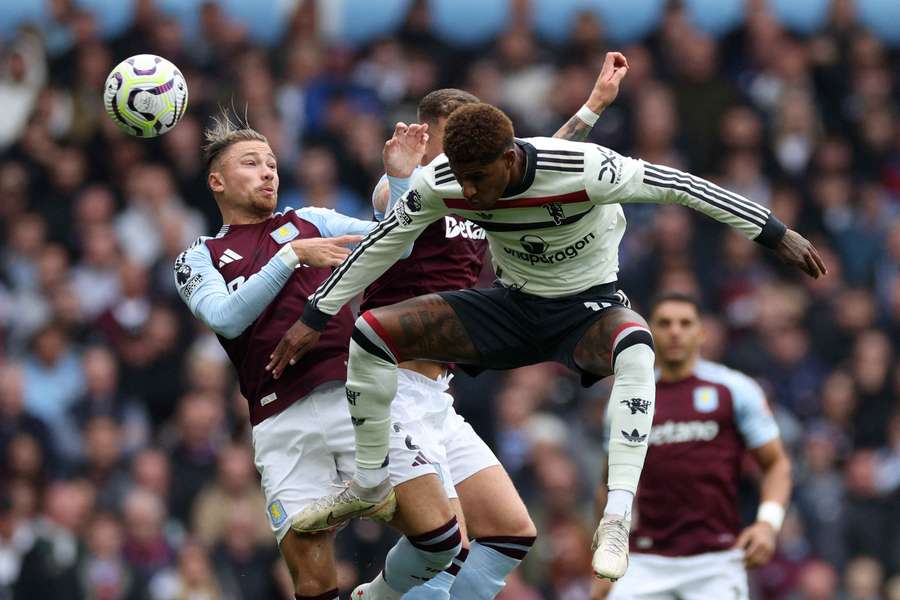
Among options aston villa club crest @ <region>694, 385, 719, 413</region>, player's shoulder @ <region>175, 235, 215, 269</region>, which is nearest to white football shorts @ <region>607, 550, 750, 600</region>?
aston villa club crest @ <region>694, 385, 719, 413</region>

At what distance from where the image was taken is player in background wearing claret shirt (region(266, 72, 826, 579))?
24.6ft

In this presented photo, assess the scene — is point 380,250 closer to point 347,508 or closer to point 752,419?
point 347,508

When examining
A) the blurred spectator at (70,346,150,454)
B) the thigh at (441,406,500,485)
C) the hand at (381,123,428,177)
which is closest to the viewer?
the hand at (381,123,428,177)

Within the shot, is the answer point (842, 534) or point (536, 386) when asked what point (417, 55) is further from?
point (842, 534)

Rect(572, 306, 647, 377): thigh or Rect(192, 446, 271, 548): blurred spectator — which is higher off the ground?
Rect(572, 306, 647, 377): thigh

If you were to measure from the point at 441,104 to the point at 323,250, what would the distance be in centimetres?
105

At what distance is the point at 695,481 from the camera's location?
10086 millimetres

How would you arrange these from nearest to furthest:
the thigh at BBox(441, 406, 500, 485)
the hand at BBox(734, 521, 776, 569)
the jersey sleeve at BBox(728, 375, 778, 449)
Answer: the thigh at BBox(441, 406, 500, 485) → the hand at BBox(734, 521, 776, 569) → the jersey sleeve at BBox(728, 375, 778, 449)

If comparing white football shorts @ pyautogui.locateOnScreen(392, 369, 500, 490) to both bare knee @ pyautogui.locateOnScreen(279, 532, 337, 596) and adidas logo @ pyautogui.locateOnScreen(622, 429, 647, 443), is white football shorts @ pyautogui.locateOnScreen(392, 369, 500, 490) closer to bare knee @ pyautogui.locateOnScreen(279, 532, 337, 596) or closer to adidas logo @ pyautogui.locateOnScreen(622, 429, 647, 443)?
bare knee @ pyautogui.locateOnScreen(279, 532, 337, 596)

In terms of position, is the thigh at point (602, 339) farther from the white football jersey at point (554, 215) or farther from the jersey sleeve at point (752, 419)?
the jersey sleeve at point (752, 419)

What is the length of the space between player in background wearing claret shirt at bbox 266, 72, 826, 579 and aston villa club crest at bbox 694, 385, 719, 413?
2389 millimetres

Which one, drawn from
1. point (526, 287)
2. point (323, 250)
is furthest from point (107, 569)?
point (526, 287)

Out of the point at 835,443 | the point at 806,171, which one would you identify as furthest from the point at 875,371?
the point at 806,171

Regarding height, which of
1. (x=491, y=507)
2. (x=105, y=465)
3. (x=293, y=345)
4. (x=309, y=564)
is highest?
(x=293, y=345)
